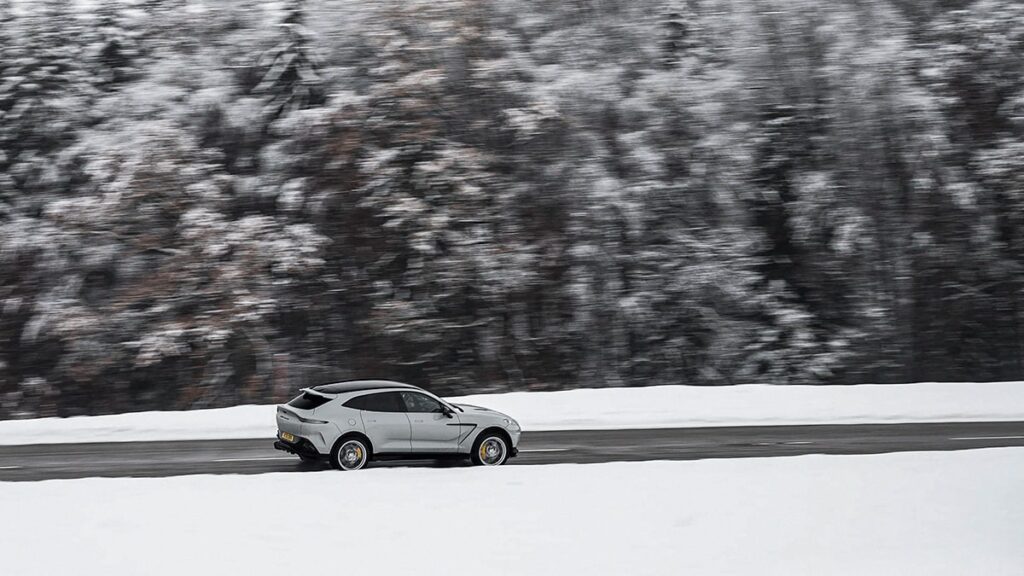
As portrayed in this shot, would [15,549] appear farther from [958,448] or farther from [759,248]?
[759,248]

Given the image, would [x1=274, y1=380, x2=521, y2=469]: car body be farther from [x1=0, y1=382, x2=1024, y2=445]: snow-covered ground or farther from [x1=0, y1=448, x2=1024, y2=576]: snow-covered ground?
[x1=0, y1=382, x2=1024, y2=445]: snow-covered ground

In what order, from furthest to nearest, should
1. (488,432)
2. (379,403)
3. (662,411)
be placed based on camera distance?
1. (662,411)
2. (488,432)
3. (379,403)

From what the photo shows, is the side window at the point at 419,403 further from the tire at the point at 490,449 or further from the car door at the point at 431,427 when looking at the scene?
the tire at the point at 490,449

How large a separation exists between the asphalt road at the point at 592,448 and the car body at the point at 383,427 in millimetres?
677

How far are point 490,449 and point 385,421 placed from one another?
5.37 ft

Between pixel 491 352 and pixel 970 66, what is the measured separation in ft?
54.6

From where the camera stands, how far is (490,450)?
16.2 m

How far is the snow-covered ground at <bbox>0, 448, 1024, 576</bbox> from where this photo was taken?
10.6 metres

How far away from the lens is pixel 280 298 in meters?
28.7

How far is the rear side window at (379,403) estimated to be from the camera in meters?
15.6

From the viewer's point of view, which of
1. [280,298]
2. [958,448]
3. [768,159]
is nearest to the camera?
[958,448]

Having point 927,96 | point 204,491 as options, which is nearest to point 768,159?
point 927,96

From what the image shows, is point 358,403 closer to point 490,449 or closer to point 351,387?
point 351,387

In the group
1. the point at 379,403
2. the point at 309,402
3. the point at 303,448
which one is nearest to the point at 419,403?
the point at 379,403
